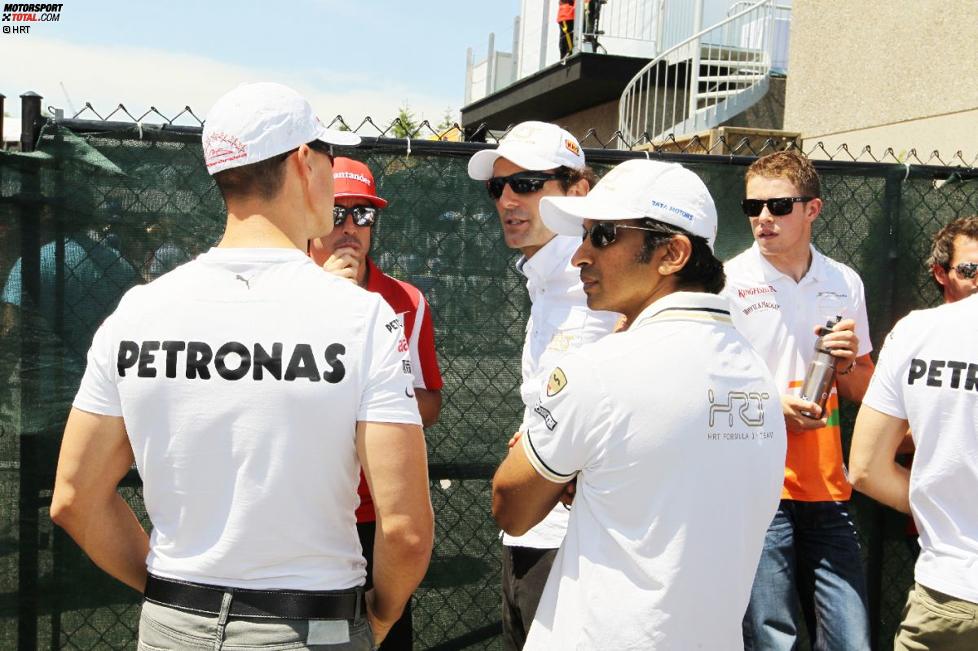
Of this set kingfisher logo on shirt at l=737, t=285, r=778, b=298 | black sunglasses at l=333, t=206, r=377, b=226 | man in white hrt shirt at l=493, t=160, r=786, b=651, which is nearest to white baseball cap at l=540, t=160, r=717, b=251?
man in white hrt shirt at l=493, t=160, r=786, b=651

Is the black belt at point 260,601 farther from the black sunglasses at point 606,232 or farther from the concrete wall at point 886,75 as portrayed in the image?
the concrete wall at point 886,75

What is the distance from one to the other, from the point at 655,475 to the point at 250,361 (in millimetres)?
843

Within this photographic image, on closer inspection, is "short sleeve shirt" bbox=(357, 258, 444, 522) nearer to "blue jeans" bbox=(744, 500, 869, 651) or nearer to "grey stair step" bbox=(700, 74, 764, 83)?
"blue jeans" bbox=(744, 500, 869, 651)

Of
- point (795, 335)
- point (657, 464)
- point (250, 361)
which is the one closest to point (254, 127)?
point (250, 361)

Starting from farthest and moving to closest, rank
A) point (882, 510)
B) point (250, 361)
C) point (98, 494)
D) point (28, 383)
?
1. point (882, 510)
2. point (28, 383)
3. point (98, 494)
4. point (250, 361)

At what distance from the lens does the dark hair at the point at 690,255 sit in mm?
2121

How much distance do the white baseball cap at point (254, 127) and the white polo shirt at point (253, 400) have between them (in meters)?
0.21

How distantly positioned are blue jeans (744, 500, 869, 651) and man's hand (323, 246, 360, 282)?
73.2 inches

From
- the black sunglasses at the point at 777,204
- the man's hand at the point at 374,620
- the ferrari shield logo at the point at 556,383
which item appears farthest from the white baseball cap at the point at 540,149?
the man's hand at the point at 374,620

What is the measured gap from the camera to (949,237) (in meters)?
3.90

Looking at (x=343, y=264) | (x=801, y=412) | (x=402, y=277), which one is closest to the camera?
(x=343, y=264)

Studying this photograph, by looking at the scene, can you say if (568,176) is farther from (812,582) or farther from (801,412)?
(812,582)

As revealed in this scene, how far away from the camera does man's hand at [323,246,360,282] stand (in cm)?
308

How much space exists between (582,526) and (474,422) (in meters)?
2.07
